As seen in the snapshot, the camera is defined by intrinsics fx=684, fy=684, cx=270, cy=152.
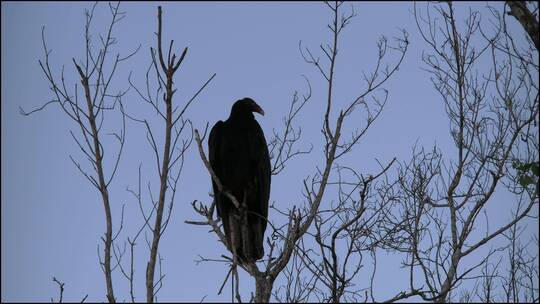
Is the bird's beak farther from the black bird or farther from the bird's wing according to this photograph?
the bird's wing

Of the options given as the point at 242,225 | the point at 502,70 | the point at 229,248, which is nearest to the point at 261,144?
the point at 242,225

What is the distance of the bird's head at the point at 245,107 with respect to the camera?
502 centimetres

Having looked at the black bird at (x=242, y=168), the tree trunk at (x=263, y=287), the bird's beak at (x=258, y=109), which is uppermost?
the bird's beak at (x=258, y=109)

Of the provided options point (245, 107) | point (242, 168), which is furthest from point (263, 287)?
point (245, 107)

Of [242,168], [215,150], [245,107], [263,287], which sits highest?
[245,107]

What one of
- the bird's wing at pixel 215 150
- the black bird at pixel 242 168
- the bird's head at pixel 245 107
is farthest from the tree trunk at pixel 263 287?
the bird's head at pixel 245 107

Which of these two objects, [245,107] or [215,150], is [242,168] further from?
[245,107]

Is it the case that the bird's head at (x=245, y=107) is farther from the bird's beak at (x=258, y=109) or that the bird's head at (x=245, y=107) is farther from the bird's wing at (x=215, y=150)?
the bird's wing at (x=215, y=150)

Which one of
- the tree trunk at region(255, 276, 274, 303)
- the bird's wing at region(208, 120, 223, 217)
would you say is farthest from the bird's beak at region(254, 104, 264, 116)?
the tree trunk at region(255, 276, 274, 303)

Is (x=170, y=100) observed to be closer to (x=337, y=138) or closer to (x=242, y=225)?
(x=337, y=138)

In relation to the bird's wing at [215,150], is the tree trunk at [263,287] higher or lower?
lower

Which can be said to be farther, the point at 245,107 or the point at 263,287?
the point at 245,107

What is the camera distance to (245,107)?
5062mm

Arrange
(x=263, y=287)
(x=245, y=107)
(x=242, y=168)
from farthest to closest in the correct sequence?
(x=245, y=107) < (x=242, y=168) < (x=263, y=287)
